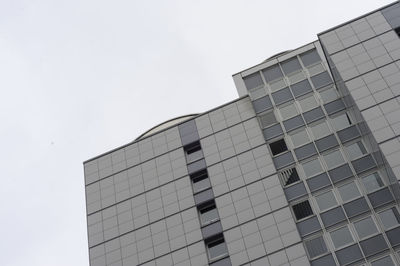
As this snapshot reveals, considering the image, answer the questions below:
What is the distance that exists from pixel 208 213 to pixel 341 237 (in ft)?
29.2

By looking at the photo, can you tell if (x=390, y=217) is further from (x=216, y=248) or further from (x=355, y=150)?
(x=216, y=248)

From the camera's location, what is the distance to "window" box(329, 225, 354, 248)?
34.4m

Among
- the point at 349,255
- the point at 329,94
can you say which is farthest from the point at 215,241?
the point at 329,94

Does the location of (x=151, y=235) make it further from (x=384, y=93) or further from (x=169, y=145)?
(x=384, y=93)

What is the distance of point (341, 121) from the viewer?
39.7m

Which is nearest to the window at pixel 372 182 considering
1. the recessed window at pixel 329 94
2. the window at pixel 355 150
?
the window at pixel 355 150

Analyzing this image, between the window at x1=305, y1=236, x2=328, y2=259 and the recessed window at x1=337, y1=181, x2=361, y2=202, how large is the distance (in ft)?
9.89

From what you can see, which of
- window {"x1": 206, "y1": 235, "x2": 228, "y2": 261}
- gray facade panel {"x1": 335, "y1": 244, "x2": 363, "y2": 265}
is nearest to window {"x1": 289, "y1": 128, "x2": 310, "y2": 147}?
window {"x1": 206, "y1": 235, "x2": 228, "y2": 261}

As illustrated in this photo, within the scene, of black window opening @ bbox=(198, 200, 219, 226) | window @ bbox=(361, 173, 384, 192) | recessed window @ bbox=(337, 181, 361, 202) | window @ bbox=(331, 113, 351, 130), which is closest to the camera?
window @ bbox=(361, 173, 384, 192)

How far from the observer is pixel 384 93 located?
35.9 m

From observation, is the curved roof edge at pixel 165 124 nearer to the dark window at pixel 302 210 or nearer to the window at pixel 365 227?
the dark window at pixel 302 210

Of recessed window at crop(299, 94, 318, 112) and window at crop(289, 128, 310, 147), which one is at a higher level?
recessed window at crop(299, 94, 318, 112)

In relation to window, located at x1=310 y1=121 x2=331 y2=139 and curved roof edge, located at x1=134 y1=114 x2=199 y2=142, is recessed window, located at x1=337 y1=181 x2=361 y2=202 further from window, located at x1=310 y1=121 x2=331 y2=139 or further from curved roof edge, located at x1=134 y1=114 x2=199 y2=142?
curved roof edge, located at x1=134 y1=114 x2=199 y2=142

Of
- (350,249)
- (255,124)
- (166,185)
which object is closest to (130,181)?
(166,185)
